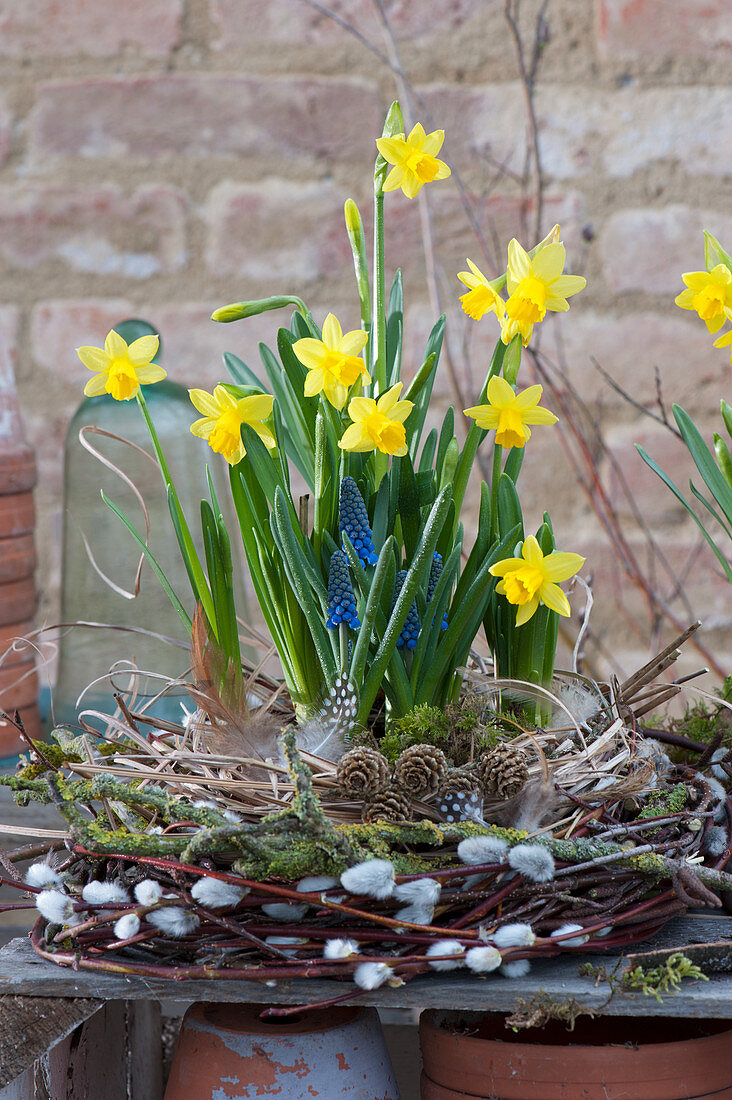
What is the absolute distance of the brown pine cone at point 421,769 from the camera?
19.9 inches

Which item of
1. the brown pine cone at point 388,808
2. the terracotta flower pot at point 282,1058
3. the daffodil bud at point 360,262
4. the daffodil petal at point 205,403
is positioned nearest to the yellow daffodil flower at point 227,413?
the daffodil petal at point 205,403

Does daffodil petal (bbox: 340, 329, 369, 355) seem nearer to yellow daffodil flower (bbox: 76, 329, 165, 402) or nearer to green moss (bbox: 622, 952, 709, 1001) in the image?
yellow daffodil flower (bbox: 76, 329, 165, 402)

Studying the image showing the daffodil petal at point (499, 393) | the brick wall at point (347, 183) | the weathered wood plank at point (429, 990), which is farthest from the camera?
the brick wall at point (347, 183)

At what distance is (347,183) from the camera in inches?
48.8

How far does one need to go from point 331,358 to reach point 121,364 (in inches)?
5.0

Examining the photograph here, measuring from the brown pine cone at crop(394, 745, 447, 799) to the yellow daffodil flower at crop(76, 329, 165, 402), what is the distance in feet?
0.84

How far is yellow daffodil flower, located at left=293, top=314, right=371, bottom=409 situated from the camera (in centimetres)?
52

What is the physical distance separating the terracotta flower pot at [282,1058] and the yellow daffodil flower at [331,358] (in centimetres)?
34

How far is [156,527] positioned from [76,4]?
0.75 metres

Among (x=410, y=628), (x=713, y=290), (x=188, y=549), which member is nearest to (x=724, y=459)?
(x=713, y=290)

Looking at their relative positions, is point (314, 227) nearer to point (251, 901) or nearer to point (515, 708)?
point (515, 708)

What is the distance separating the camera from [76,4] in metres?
1.23

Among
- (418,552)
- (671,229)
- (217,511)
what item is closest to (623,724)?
(418,552)

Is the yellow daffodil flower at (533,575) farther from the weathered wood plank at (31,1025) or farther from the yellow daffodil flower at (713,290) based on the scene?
the weathered wood plank at (31,1025)
